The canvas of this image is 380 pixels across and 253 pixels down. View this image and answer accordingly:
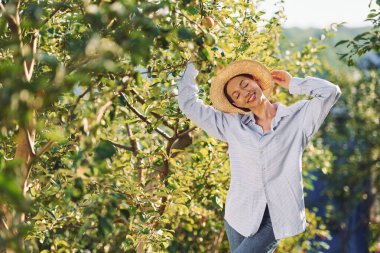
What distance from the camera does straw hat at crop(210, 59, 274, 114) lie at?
3.47 m

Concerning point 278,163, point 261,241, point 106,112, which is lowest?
point 261,241

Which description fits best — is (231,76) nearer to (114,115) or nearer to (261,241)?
(261,241)

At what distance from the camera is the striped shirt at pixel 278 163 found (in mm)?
3273

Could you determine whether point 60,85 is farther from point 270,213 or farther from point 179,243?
point 179,243

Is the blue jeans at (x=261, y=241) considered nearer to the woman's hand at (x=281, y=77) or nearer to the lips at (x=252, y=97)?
the lips at (x=252, y=97)

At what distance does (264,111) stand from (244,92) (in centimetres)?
14

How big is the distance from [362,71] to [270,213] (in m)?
Answer: 13.4

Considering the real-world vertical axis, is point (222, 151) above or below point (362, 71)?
above

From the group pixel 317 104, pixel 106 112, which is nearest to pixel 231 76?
pixel 317 104

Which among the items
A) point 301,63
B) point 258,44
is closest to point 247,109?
point 258,44

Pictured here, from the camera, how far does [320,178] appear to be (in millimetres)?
15891

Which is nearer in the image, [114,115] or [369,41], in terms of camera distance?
[114,115]

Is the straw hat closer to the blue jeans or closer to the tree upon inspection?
the tree

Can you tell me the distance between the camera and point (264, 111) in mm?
3418
